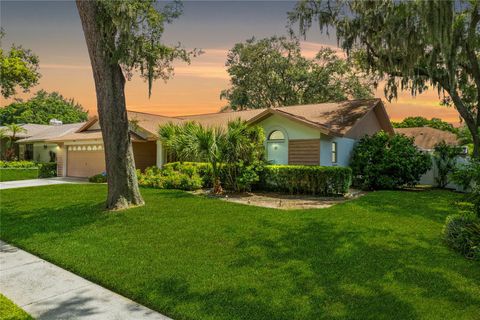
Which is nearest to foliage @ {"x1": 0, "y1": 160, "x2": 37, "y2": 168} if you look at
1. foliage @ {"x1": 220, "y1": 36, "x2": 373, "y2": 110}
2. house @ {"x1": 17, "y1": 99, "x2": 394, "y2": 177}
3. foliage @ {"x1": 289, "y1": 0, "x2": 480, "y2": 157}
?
house @ {"x1": 17, "y1": 99, "x2": 394, "y2": 177}

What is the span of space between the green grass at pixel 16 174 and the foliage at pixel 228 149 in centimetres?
1499

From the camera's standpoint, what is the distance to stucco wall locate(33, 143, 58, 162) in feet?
102

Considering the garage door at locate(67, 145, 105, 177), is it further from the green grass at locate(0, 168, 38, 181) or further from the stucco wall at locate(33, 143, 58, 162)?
the stucco wall at locate(33, 143, 58, 162)

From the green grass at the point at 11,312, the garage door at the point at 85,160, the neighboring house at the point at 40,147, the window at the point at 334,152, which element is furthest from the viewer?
the neighboring house at the point at 40,147

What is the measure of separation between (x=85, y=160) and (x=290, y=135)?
1485 cm

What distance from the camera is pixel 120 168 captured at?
10227 millimetres

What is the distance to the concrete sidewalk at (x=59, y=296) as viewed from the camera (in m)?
4.10

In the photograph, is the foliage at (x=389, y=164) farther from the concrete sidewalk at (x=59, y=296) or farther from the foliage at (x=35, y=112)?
the foliage at (x=35, y=112)

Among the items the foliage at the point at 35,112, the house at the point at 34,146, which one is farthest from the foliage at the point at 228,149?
the foliage at the point at 35,112

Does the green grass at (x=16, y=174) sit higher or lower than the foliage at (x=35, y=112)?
lower

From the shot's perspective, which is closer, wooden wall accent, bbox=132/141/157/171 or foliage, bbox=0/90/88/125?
wooden wall accent, bbox=132/141/157/171

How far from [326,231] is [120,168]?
258 inches

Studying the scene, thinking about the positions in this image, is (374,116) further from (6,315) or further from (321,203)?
(6,315)

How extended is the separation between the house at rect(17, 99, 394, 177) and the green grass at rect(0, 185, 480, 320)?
486 centimetres
